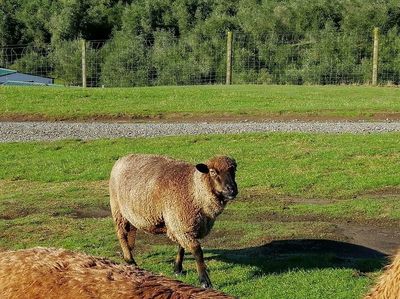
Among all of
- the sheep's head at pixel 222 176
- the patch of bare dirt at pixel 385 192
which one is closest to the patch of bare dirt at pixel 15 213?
the sheep's head at pixel 222 176

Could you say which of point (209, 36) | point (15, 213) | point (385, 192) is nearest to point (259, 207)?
point (385, 192)

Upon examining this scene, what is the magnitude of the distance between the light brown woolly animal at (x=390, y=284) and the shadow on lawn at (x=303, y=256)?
7296 mm

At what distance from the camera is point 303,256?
11852 millimetres

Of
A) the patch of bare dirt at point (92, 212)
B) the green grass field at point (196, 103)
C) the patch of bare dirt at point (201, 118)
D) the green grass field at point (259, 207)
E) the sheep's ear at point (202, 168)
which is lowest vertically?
the patch of bare dirt at point (92, 212)

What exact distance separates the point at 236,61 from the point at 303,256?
29.1 metres

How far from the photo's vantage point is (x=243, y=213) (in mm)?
15148

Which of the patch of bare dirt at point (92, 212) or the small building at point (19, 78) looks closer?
the patch of bare dirt at point (92, 212)

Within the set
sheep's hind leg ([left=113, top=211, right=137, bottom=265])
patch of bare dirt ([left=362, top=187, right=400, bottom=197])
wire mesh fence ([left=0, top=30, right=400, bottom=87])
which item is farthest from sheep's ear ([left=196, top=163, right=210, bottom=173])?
wire mesh fence ([left=0, top=30, right=400, bottom=87])

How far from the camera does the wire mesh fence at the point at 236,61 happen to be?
1549 inches

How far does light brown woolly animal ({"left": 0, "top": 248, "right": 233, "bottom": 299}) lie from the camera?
4.25 m

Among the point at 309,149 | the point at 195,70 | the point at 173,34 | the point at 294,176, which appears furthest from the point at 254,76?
the point at 294,176

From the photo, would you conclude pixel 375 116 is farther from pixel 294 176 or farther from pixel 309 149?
pixel 294 176

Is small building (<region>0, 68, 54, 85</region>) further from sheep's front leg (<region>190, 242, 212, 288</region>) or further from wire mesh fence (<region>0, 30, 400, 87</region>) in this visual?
sheep's front leg (<region>190, 242, 212, 288</region>)

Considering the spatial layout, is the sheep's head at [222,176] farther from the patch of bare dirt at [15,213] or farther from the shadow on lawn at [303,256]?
the patch of bare dirt at [15,213]
